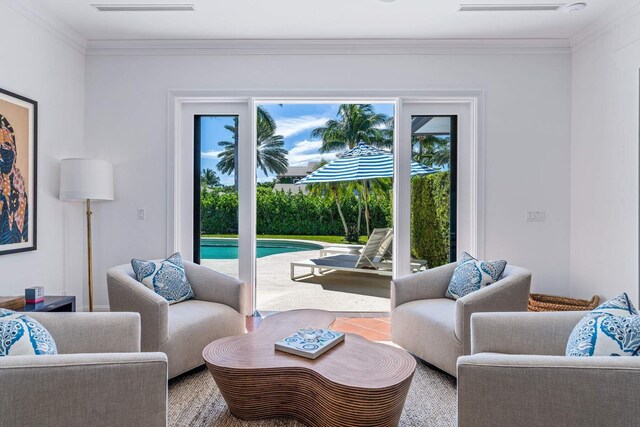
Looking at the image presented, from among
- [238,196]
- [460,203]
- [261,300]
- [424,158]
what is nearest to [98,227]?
[238,196]

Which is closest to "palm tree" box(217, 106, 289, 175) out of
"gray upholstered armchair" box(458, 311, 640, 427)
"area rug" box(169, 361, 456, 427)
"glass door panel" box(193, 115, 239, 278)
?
"glass door panel" box(193, 115, 239, 278)

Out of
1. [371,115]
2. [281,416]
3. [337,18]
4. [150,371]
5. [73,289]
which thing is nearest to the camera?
[150,371]

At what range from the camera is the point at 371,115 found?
18.0ft

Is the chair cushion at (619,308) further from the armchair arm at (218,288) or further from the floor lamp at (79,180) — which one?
the floor lamp at (79,180)

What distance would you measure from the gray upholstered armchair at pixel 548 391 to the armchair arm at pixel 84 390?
1.17m

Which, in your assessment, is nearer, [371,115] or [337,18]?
[337,18]

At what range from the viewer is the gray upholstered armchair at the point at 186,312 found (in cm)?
236

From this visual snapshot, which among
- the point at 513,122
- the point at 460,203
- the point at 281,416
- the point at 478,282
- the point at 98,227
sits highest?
the point at 513,122

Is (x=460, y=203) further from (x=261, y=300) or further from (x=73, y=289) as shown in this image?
(x=73, y=289)

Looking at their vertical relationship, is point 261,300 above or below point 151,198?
below

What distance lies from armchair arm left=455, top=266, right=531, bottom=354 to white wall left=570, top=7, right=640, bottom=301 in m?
1.24

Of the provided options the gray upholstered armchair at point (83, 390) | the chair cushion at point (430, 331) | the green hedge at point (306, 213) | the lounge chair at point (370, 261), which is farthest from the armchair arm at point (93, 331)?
the green hedge at point (306, 213)

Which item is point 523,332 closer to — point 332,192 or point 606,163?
point 606,163

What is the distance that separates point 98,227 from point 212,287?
1669 millimetres
